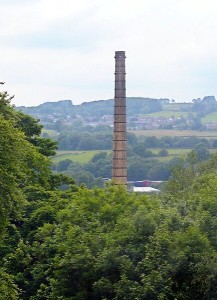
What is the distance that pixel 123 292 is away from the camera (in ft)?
104

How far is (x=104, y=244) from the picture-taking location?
1344 inches

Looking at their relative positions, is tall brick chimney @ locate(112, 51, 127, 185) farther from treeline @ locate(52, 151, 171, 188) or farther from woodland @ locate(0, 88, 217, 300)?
treeline @ locate(52, 151, 171, 188)

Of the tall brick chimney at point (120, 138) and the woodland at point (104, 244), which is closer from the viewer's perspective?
the woodland at point (104, 244)

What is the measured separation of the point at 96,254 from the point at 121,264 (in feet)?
5.61

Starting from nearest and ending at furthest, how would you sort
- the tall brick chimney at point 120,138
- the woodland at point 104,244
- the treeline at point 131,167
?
the woodland at point 104,244 < the tall brick chimney at point 120,138 < the treeline at point 131,167

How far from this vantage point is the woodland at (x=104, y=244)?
102 feet

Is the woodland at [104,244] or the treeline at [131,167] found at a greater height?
the woodland at [104,244]

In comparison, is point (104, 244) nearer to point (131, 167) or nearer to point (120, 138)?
point (120, 138)

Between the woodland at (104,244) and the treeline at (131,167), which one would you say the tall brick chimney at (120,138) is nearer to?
the woodland at (104,244)

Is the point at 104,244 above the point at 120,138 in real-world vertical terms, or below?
below

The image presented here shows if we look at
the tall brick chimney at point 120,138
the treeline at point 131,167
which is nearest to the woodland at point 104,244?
the tall brick chimney at point 120,138

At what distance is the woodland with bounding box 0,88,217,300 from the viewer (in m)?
31.2

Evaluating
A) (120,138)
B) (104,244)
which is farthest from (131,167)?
(104,244)

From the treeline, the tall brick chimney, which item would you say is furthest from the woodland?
the treeline
